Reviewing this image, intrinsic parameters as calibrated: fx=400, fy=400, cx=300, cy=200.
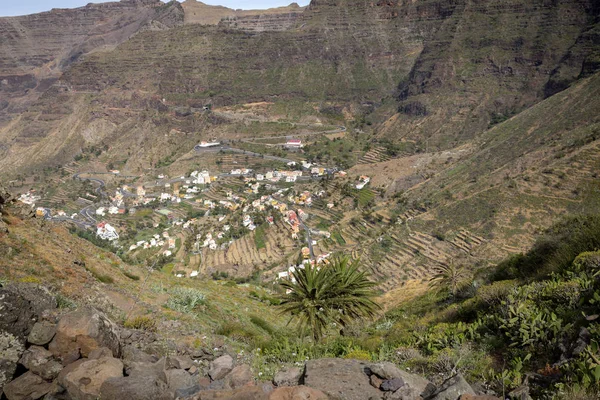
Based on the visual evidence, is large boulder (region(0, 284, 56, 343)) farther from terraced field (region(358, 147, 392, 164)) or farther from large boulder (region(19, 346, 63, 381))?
terraced field (region(358, 147, 392, 164))

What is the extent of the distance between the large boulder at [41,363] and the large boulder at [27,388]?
0.10 meters

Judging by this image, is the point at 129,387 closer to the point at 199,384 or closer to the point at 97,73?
the point at 199,384

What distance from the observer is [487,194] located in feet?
140

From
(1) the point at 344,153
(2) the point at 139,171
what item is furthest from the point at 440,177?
(2) the point at 139,171

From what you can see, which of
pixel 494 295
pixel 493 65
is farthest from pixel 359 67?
pixel 494 295

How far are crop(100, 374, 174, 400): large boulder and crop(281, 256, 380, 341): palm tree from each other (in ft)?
21.7

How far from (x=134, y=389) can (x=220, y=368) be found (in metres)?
1.73

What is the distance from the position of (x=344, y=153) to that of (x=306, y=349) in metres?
103

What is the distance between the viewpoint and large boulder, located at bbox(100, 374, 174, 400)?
495cm

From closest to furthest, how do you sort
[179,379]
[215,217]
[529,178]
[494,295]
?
[179,379]
[494,295]
[529,178]
[215,217]

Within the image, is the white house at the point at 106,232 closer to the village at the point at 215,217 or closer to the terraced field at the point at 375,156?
the village at the point at 215,217

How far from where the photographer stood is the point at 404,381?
18.3ft

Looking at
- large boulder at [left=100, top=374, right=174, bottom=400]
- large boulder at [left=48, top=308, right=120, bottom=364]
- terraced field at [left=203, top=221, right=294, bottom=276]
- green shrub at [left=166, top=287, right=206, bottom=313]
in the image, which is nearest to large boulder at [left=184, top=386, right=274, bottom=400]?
large boulder at [left=100, top=374, right=174, bottom=400]

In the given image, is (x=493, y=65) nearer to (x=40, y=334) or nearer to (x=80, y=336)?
(x=80, y=336)
